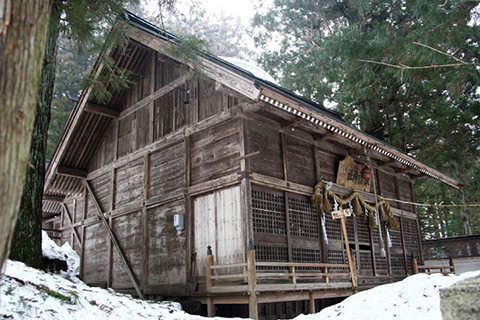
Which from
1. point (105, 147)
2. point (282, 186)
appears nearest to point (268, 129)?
point (282, 186)

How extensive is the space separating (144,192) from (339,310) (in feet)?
25.5

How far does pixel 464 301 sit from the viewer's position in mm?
2268

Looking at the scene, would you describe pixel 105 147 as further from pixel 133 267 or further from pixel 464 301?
pixel 464 301

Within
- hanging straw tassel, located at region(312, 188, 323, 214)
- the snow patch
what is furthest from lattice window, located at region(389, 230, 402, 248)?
the snow patch

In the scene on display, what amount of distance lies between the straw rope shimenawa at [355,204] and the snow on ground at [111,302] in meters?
4.03

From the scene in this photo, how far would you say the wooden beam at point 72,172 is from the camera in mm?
16016

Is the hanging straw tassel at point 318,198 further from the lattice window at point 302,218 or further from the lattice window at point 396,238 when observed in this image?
the lattice window at point 396,238

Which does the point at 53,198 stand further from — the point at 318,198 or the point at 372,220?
the point at 372,220

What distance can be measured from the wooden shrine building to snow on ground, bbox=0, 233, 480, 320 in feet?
7.27

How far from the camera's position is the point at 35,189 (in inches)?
347

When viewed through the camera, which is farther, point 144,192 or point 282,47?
point 282,47

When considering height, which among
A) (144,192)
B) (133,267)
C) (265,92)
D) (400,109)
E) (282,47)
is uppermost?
(282,47)

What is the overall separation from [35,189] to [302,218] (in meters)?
6.77

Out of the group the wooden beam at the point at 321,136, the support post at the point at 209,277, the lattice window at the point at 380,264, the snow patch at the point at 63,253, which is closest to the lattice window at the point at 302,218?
the wooden beam at the point at 321,136
